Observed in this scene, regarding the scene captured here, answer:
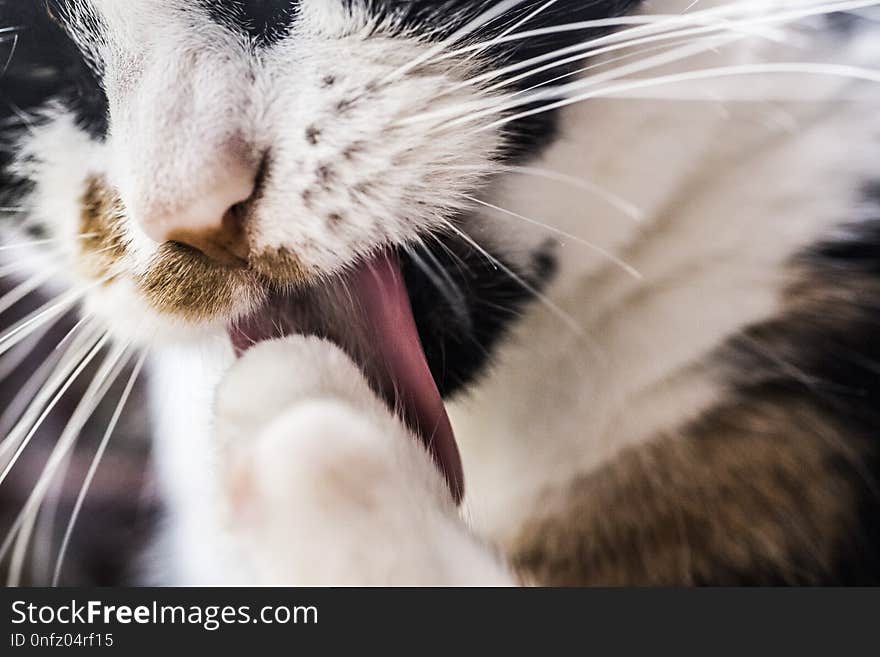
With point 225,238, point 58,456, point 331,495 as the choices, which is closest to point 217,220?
point 225,238

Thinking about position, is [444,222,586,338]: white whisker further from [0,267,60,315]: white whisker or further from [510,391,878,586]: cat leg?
[0,267,60,315]: white whisker

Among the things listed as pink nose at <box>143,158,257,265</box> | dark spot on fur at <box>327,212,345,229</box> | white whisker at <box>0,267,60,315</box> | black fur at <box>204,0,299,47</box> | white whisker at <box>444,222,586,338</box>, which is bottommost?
white whisker at <box>444,222,586,338</box>

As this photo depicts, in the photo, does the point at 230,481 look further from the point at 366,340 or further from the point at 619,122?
the point at 619,122

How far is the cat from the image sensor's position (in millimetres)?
359

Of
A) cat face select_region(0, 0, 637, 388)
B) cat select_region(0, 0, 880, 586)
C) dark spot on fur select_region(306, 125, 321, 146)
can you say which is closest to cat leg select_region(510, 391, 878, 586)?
cat select_region(0, 0, 880, 586)

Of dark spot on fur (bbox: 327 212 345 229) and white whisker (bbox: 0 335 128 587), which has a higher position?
dark spot on fur (bbox: 327 212 345 229)

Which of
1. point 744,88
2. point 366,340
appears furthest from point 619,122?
point 366,340

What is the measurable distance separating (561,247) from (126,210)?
21 centimetres

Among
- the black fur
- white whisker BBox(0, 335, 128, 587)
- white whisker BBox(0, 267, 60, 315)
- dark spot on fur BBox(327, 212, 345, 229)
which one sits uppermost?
the black fur

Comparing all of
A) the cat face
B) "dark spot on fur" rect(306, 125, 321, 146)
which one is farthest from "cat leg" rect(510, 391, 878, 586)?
"dark spot on fur" rect(306, 125, 321, 146)

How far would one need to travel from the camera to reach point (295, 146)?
0.36m

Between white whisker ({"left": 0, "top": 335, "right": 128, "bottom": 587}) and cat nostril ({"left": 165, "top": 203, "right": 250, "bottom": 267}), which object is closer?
cat nostril ({"left": 165, "top": 203, "right": 250, "bottom": 267})

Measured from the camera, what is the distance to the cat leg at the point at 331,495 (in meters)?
0.33

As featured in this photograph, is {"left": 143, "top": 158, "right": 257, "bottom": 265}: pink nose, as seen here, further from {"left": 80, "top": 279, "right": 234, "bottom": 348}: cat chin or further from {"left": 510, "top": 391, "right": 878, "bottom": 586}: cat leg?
{"left": 510, "top": 391, "right": 878, "bottom": 586}: cat leg
